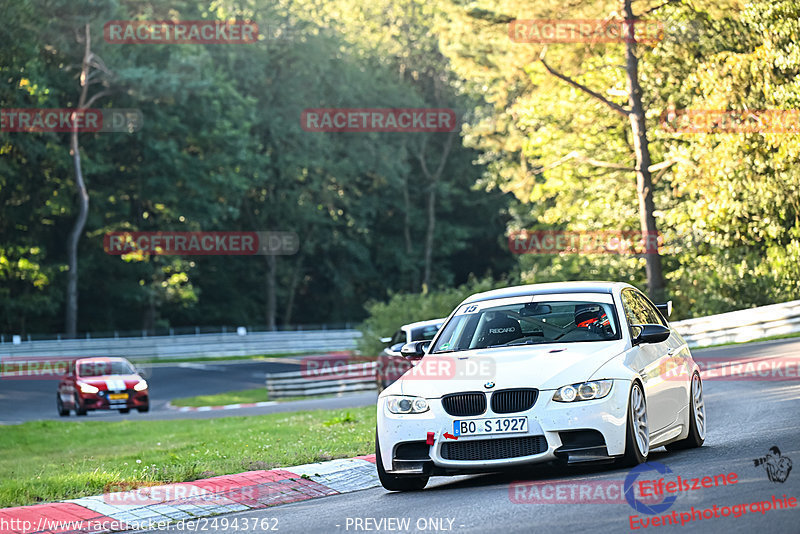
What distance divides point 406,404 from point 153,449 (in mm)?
7955

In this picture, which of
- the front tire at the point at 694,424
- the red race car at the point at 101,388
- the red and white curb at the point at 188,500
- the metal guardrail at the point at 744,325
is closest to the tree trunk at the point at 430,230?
the metal guardrail at the point at 744,325

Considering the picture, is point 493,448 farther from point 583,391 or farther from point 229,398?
point 229,398

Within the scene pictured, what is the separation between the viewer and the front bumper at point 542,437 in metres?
8.94

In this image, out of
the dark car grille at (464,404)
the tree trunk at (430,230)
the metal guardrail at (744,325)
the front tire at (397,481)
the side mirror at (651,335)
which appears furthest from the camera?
the tree trunk at (430,230)

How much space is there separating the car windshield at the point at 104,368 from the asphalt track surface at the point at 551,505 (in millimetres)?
20448

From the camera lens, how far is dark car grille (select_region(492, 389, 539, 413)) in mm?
9031

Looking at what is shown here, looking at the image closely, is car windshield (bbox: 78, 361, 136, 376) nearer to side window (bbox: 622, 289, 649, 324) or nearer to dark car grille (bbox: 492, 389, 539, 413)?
side window (bbox: 622, 289, 649, 324)

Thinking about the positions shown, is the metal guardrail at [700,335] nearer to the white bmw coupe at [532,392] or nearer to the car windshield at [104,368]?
the car windshield at [104,368]

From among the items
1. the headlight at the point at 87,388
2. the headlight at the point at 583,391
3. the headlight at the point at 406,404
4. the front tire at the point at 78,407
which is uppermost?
the headlight at the point at 583,391

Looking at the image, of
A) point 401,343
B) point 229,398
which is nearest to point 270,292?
point 229,398

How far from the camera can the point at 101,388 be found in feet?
95.3

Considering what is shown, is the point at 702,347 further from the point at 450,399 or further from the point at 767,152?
the point at 450,399

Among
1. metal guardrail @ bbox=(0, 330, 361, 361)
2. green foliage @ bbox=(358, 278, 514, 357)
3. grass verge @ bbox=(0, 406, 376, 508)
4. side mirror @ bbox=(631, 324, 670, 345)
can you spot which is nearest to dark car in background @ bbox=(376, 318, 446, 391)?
grass verge @ bbox=(0, 406, 376, 508)

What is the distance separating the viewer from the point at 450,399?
9211mm
